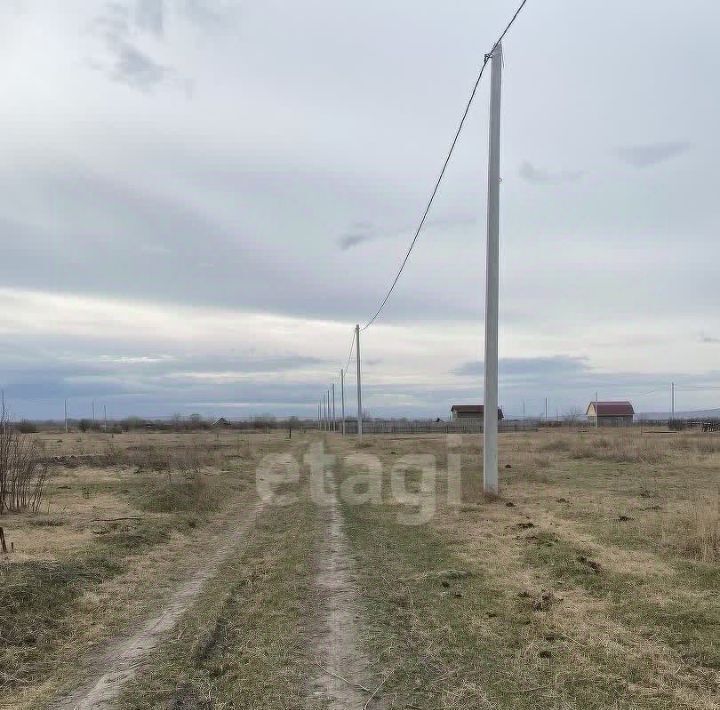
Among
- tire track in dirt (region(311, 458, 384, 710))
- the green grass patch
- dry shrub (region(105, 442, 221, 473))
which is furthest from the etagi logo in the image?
the green grass patch

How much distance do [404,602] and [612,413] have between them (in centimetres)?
11567

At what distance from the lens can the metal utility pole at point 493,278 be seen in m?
13.4

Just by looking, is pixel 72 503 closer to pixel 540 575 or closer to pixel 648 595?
pixel 540 575

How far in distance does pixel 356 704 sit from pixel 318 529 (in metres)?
7.14

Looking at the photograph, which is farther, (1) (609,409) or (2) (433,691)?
(1) (609,409)

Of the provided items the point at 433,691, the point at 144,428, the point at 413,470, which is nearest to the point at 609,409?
the point at 144,428

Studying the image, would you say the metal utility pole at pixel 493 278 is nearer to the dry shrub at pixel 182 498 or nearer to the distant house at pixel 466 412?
the dry shrub at pixel 182 498

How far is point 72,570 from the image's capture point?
7629 mm

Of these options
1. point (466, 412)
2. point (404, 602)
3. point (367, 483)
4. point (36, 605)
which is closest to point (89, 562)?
point (36, 605)

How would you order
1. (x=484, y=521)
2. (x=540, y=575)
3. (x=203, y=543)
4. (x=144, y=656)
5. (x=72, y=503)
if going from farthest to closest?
1. (x=72, y=503)
2. (x=484, y=521)
3. (x=203, y=543)
4. (x=540, y=575)
5. (x=144, y=656)

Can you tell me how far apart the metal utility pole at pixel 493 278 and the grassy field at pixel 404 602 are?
49.2 inches

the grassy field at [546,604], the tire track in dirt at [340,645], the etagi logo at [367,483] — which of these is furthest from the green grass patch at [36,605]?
the etagi logo at [367,483]

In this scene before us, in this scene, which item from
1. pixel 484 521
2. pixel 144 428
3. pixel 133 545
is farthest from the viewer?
pixel 144 428

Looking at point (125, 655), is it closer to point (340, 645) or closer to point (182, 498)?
point (340, 645)
